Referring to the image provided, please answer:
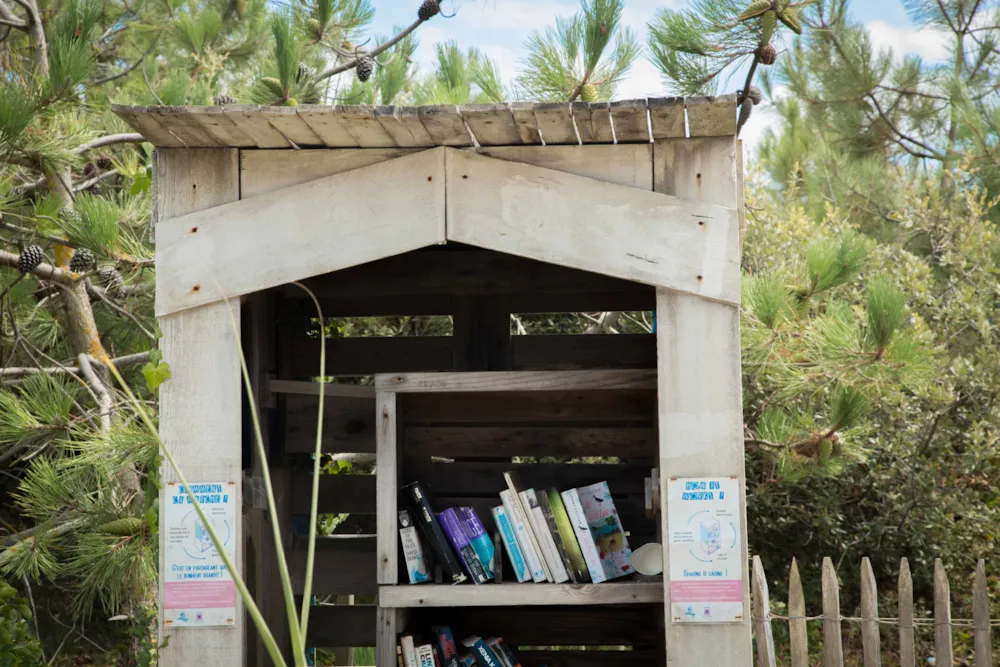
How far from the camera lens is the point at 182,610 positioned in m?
2.89

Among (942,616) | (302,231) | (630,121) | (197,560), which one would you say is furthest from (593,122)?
(942,616)

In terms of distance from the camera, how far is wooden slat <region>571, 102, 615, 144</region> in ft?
8.89

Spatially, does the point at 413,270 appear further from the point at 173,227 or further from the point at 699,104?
the point at 699,104

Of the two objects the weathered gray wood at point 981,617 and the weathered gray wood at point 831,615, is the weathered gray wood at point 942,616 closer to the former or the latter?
the weathered gray wood at point 981,617

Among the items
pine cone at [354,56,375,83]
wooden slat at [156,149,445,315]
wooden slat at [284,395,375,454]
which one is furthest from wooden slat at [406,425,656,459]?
pine cone at [354,56,375,83]

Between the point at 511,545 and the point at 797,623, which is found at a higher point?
the point at 511,545

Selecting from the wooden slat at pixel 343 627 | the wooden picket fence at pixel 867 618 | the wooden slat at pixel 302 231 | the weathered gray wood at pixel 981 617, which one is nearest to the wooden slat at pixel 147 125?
the wooden slat at pixel 302 231

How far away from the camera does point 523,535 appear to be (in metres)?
3.37

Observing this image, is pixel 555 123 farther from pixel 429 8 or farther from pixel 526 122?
pixel 429 8

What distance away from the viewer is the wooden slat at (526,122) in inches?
106

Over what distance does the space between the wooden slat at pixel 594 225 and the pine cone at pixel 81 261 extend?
7.56 ft

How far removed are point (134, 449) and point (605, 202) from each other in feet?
5.95

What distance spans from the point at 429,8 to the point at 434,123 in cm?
284

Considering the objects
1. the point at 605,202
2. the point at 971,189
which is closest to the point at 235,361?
the point at 605,202
